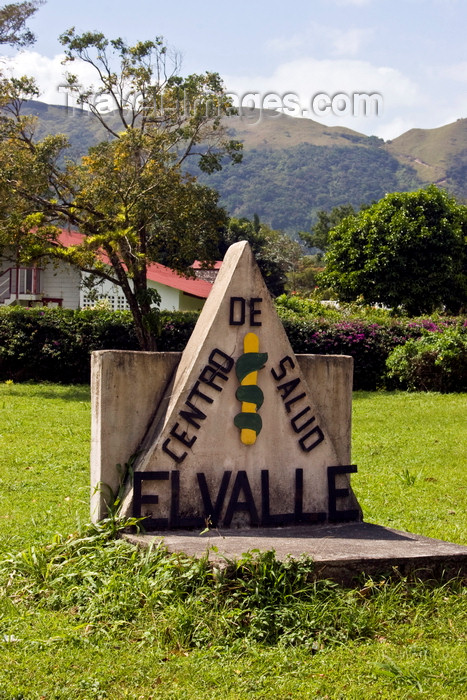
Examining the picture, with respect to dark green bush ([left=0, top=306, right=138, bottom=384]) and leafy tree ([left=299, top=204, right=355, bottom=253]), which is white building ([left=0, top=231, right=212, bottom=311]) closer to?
dark green bush ([left=0, top=306, right=138, bottom=384])

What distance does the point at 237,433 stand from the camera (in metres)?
5.28

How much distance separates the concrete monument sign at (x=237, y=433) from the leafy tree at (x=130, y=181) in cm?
1057

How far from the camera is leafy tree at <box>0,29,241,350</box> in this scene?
52.6ft

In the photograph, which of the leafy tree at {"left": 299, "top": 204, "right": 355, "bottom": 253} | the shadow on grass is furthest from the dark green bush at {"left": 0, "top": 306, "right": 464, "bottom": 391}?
the leafy tree at {"left": 299, "top": 204, "right": 355, "bottom": 253}

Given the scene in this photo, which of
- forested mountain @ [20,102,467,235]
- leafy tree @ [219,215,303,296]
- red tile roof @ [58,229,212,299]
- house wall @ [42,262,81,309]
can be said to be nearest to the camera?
house wall @ [42,262,81,309]

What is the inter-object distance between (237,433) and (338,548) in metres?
1.09

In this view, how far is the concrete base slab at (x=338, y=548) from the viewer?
14.2ft

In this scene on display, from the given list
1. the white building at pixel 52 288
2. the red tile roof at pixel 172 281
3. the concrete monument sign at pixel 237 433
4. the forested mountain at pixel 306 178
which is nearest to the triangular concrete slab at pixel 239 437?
the concrete monument sign at pixel 237 433

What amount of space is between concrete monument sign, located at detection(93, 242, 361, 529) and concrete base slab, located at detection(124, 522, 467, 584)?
206mm

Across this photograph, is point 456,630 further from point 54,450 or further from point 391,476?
point 54,450

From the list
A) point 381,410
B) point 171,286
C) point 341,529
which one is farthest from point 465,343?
point 171,286

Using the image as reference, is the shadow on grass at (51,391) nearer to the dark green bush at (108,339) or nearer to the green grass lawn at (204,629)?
the dark green bush at (108,339)

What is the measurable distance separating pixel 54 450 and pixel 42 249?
8081 millimetres

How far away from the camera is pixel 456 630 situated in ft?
13.0
